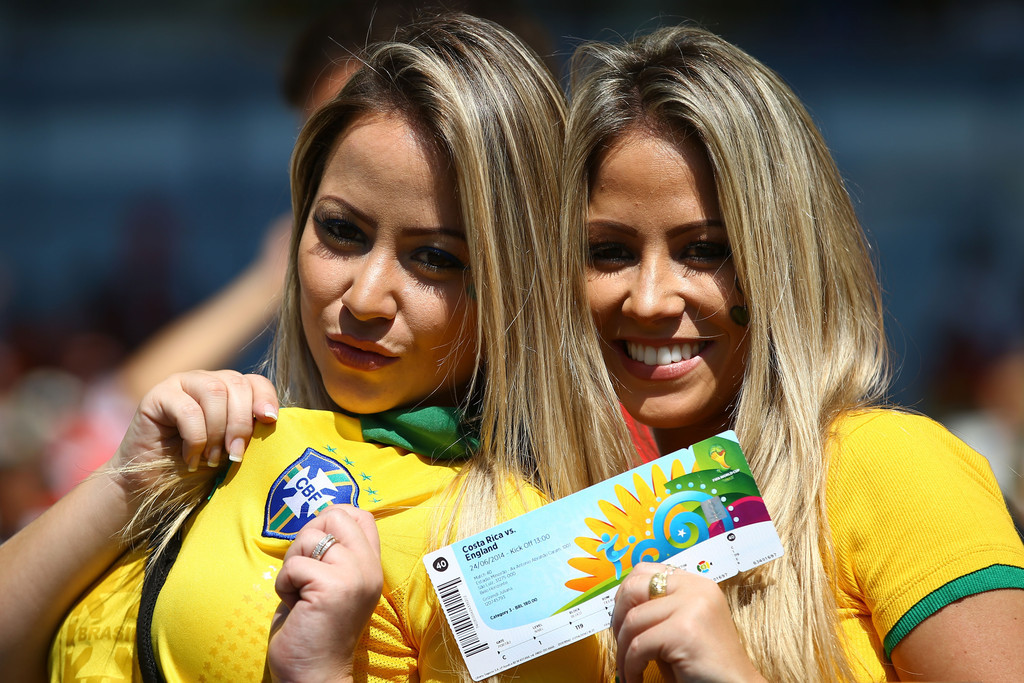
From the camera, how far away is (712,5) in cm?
723

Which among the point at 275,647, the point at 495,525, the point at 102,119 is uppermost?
the point at 102,119

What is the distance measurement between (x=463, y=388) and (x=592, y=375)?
0.93ft

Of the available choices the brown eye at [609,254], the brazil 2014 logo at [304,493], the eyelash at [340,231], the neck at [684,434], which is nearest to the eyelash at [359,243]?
the eyelash at [340,231]

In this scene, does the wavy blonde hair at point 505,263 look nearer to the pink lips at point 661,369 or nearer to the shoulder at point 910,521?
the pink lips at point 661,369

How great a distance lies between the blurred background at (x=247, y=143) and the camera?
6902 mm

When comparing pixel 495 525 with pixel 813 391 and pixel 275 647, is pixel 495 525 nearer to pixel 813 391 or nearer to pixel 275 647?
pixel 275 647

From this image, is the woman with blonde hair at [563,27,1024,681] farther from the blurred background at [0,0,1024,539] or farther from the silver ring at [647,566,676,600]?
the blurred background at [0,0,1024,539]

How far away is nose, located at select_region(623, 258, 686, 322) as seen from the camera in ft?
6.17

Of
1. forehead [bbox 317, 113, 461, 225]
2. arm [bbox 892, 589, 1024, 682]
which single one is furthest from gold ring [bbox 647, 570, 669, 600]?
forehead [bbox 317, 113, 461, 225]

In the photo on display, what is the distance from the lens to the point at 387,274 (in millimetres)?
1820

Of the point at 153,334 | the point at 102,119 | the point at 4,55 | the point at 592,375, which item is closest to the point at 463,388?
the point at 592,375

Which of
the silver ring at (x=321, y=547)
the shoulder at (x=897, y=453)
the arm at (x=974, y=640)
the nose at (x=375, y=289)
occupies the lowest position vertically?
the arm at (x=974, y=640)

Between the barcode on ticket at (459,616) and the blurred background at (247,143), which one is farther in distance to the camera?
the blurred background at (247,143)

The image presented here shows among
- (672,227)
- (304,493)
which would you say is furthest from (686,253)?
(304,493)
